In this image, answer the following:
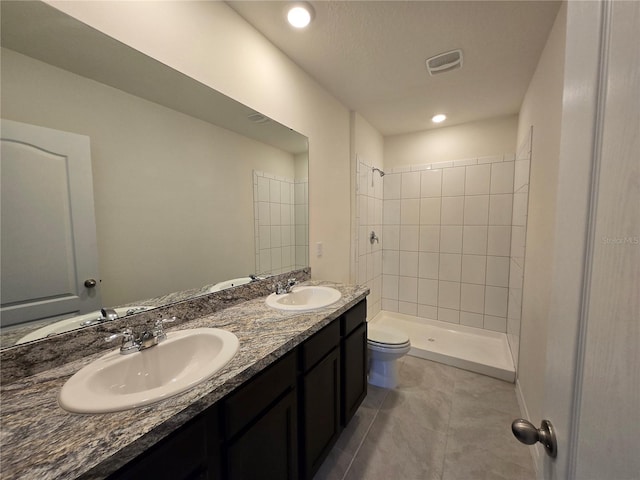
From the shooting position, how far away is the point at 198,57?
1.22 m

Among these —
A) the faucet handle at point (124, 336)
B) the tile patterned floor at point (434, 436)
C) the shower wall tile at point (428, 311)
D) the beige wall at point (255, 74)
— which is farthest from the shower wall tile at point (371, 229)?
the faucet handle at point (124, 336)

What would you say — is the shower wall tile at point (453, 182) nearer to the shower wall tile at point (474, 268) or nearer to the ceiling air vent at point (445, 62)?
the shower wall tile at point (474, 268)

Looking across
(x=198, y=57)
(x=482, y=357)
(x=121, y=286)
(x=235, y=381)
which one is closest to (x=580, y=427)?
(x=235, y=381)

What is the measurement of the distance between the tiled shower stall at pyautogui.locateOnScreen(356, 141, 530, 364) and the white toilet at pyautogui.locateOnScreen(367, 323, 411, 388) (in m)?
0.76

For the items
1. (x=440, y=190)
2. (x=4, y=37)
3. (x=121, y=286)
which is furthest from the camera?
(x=440, y=190)

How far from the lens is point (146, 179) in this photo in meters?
1.09

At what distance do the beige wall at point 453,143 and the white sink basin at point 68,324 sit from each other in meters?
3.11

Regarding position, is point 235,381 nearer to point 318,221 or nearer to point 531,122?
point 318,221

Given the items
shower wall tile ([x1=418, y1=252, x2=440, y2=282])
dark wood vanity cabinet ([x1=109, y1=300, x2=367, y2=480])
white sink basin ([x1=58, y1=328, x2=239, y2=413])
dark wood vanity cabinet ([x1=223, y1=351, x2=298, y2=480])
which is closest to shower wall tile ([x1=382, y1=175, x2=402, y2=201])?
shower wall tile ([x1=418, y1=252, x2=440, y2=282])

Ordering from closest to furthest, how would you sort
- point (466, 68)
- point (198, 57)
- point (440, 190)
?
point (198, 57)
point (466, 68)
point (440, 190)

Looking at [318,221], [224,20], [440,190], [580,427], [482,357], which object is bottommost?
[482,357]

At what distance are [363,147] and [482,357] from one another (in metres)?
2.37

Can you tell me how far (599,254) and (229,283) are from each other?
4.73ft

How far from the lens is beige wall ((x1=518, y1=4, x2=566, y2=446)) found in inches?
51.6
